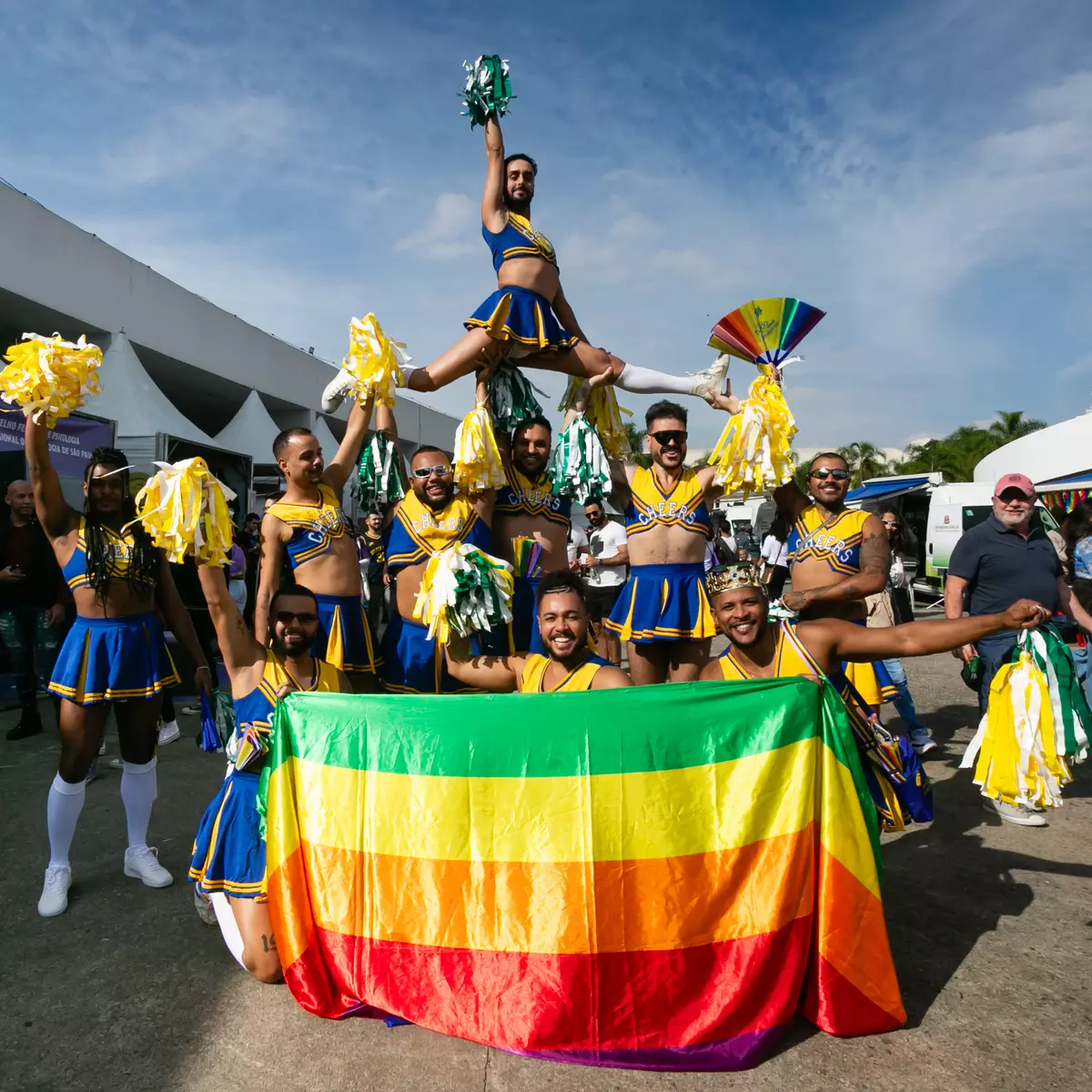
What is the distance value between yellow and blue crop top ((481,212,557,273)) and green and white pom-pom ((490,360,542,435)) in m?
0.46

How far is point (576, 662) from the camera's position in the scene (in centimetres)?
262

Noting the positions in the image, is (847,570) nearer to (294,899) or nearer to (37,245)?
(294,899)

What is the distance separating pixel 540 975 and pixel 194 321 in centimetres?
1676

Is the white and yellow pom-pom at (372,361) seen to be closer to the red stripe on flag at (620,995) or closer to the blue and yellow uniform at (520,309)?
the blue and yellow uniform at (520,309)

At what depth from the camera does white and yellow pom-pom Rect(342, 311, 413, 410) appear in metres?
3.19

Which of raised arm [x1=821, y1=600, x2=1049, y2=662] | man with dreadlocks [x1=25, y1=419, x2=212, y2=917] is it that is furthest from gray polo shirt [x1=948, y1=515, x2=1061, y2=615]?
man with dreadlocks [x1=25, y1=419, x2=212, y2=917]

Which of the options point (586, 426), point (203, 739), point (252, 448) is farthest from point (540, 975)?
point (252, 448)

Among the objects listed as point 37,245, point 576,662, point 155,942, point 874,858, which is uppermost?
point 37,245

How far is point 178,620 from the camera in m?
3.51

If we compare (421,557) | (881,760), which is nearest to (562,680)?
(881,760)

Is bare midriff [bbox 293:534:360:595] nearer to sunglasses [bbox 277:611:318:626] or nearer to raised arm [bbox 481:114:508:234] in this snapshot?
sunglasses [bbox 277:611:318:626]

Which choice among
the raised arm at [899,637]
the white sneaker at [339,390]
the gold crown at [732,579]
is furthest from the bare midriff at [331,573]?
the raised arm at [899,637]

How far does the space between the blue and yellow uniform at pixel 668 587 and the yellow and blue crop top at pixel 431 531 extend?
697 mm

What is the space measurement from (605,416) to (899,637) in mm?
1850
